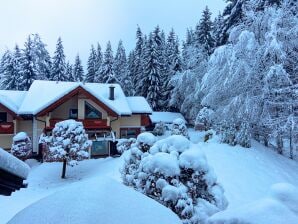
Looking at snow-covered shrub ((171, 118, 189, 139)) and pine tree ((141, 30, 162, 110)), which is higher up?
pine tree ((141, 30, 162, 110))

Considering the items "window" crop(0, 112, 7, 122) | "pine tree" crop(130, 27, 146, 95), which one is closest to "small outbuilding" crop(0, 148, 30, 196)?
"window" crop(0, 112, 7, 122)

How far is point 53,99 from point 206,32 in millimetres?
21220

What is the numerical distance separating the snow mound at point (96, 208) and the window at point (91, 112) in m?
24.7

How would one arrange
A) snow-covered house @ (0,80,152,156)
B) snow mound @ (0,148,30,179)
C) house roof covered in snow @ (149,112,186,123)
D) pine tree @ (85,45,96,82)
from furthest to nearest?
pine tree @ (85,45,96,82), house roof covered in snow @ (149,112,186,123), snow-covered house @ (0,80,152,156), snow mound @ (0,148,30,179)

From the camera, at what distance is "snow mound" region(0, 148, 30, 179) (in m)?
3.40

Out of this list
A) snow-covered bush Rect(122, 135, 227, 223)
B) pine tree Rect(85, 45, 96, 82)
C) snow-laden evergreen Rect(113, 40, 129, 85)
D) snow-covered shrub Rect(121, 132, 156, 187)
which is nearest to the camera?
snow-covered bush Rect(122, 135, 227, 223)

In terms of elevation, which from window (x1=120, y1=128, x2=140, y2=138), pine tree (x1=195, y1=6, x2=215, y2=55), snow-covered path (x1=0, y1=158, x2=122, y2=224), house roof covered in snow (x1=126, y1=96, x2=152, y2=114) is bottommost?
snow-covered path (x1=0, y1=158, x2=122, y2=224)

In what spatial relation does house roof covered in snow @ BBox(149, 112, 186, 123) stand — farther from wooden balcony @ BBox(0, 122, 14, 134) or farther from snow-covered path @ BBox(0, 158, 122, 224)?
wooden balcony @ BBox(0, 122, 14, 134)

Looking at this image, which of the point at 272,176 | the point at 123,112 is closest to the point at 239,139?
the point at 272,176

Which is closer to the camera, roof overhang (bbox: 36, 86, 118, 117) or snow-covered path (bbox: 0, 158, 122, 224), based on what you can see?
snow-covered path (bbox: 0, 158, 122, 224)

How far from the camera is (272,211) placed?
11.9ft

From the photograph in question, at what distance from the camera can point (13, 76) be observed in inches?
1720

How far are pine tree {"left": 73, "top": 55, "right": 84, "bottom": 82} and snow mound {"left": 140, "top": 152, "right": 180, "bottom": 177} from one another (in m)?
45.9

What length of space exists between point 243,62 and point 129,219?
17383 millimetres
